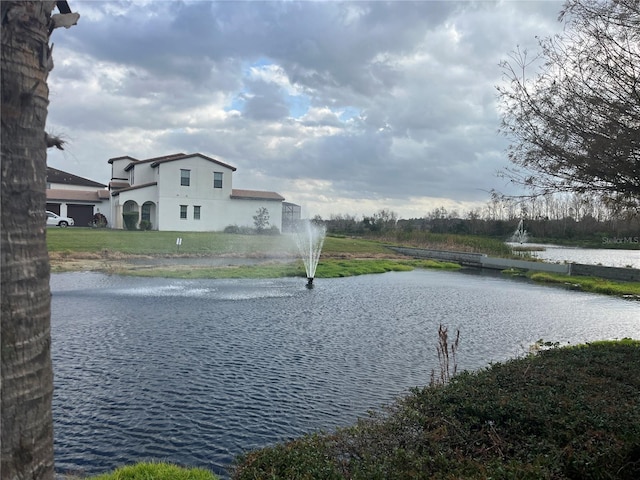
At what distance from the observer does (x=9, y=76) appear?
2.39 m

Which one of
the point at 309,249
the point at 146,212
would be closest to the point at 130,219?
the point at 146,212

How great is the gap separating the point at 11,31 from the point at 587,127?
7431 millimetres

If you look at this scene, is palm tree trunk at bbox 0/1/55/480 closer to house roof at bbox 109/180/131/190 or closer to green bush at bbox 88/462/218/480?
green bush at bbox 88/462/218/480

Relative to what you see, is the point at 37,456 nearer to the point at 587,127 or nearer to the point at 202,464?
the point at 202,464

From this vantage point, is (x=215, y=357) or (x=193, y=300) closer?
(x=215, y=357)

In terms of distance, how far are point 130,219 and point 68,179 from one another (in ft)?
72.4

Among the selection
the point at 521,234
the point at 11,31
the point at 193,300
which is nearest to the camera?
the point at 11,31

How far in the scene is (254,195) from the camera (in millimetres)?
50000

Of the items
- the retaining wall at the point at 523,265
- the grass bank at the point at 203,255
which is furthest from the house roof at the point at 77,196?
the retaining wall at the point at 523,265

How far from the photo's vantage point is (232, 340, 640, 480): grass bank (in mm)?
4219

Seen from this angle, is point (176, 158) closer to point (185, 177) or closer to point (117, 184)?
point (185, 177)

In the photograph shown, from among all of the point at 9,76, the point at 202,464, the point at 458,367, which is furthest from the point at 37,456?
the point at 458,367

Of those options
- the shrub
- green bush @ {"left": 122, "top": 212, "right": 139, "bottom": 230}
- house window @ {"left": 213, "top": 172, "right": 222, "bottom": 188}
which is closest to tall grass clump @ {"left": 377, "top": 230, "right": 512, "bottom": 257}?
the shrub

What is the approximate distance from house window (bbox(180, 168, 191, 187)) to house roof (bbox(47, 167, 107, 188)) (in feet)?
66.8
